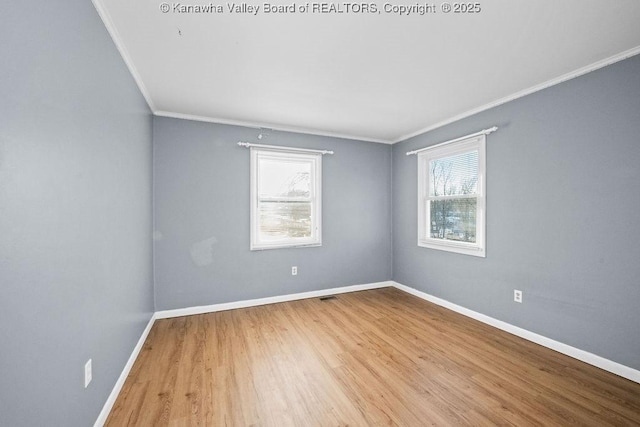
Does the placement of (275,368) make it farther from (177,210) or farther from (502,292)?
(502,292)

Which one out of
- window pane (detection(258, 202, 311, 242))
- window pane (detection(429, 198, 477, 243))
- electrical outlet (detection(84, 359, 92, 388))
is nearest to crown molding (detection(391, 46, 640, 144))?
window pane (detection(429, 198, 477, 243))

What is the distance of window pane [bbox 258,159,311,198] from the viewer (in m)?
3.68

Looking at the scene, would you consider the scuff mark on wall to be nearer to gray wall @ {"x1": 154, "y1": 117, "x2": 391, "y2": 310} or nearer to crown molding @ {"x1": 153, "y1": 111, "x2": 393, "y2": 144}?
gray wall @ {"x1": 154, "y1": 117, "x2": 391, "y2": 310}

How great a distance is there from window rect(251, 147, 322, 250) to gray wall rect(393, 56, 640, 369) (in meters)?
2.07

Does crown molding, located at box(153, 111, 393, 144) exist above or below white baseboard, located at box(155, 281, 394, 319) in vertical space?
above

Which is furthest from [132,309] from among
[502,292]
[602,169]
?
[602,169]

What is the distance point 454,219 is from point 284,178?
2360 mm

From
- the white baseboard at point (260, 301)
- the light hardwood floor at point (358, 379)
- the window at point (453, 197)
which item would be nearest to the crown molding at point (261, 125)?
the window at point (453, 197)

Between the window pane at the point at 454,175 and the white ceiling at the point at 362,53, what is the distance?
604 millimetres

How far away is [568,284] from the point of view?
2.33m

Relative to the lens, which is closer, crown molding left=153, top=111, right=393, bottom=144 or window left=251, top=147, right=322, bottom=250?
crown molding left=153, top=111, right=393, bottom=144

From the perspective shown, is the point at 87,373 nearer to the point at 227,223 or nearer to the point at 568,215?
the point at 227,223

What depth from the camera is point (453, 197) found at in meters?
3.43

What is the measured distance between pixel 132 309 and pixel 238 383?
3.61 ft
